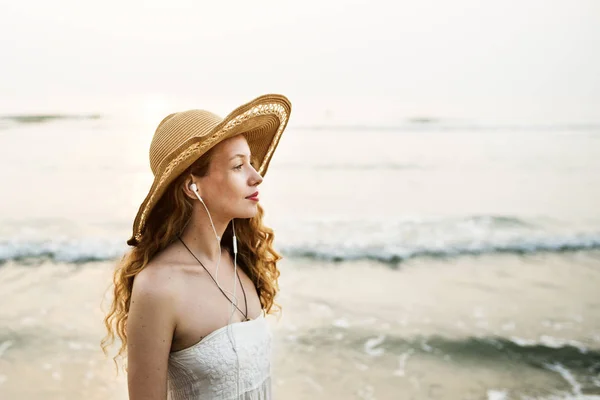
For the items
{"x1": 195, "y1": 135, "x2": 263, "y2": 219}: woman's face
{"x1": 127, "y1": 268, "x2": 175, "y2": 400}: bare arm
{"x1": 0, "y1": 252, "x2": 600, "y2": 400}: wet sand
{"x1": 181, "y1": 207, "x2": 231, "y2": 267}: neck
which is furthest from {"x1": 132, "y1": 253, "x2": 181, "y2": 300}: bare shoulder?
{"x1": 0, "y1": 252, "x2": 600, "y2": 400}: wet sand

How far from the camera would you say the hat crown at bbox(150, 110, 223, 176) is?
1.72m

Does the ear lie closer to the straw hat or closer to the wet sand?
the straw hat

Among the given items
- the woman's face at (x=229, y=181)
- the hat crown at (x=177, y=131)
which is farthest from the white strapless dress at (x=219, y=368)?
the hat crown at (x=177, y=131)

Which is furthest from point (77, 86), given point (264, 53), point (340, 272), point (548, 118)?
point (548, 118)

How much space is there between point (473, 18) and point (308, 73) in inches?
170

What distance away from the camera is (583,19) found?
1450 cm

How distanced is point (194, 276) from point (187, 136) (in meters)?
0.41

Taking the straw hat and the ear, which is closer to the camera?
the straw hat

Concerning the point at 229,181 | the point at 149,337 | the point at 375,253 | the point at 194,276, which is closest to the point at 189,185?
the point at 229,181

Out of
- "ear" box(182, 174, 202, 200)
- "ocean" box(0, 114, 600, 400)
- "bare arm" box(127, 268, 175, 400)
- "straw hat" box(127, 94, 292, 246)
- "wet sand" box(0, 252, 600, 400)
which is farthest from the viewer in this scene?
"ocean" box(0, 114, 600, 400)

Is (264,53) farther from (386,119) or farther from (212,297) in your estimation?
(212,297)

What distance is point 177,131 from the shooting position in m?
1.75

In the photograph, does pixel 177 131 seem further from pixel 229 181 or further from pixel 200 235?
pixel 200 235

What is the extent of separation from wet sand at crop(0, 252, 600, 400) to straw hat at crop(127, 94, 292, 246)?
7.72 ft
